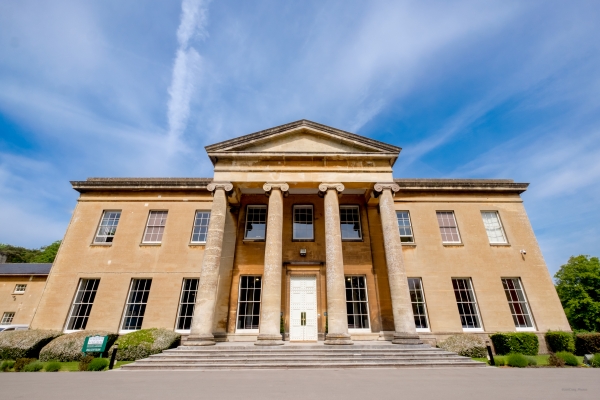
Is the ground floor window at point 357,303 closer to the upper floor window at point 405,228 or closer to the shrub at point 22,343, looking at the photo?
the upper floor window at point 405,228

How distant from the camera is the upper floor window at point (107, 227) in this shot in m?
16.2

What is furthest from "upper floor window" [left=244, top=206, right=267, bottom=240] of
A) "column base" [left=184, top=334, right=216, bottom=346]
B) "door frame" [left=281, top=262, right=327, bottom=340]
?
"column base" [left=184, top=334, right=216, bottom=346]

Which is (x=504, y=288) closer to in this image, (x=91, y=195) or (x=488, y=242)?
(x=488, y=242)

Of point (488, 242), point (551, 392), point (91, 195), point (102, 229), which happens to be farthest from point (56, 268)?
point (488, 242)

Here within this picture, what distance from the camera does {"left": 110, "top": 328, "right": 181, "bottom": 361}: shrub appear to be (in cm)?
1125

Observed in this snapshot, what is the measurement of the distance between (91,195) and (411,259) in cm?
2006

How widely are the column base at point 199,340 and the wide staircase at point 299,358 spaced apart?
11.7 inches

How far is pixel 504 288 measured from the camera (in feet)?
49.1

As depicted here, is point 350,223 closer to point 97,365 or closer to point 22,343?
point 97,365

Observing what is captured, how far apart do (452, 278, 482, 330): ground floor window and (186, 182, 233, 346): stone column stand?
1279 centimetres

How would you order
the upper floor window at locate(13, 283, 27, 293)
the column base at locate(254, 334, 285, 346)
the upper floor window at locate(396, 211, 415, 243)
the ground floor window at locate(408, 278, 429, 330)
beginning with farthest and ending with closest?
the upper floor window at locate(13, 283, 27, 293)
the upper floor window at locate(396, 211, 415, 243)
the ground floor window at locate(408, 278, 429, 330)
the column base at locate(254, 334, 285, 346)

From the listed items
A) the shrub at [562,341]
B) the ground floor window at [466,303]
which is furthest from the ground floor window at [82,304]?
the shrub at [562,341]

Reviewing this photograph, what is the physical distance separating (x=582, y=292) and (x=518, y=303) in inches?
883

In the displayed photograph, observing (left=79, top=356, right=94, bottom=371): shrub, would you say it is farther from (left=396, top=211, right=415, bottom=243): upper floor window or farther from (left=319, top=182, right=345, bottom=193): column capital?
(left=396, top=211, right=415, bottom=243): upper floor window
